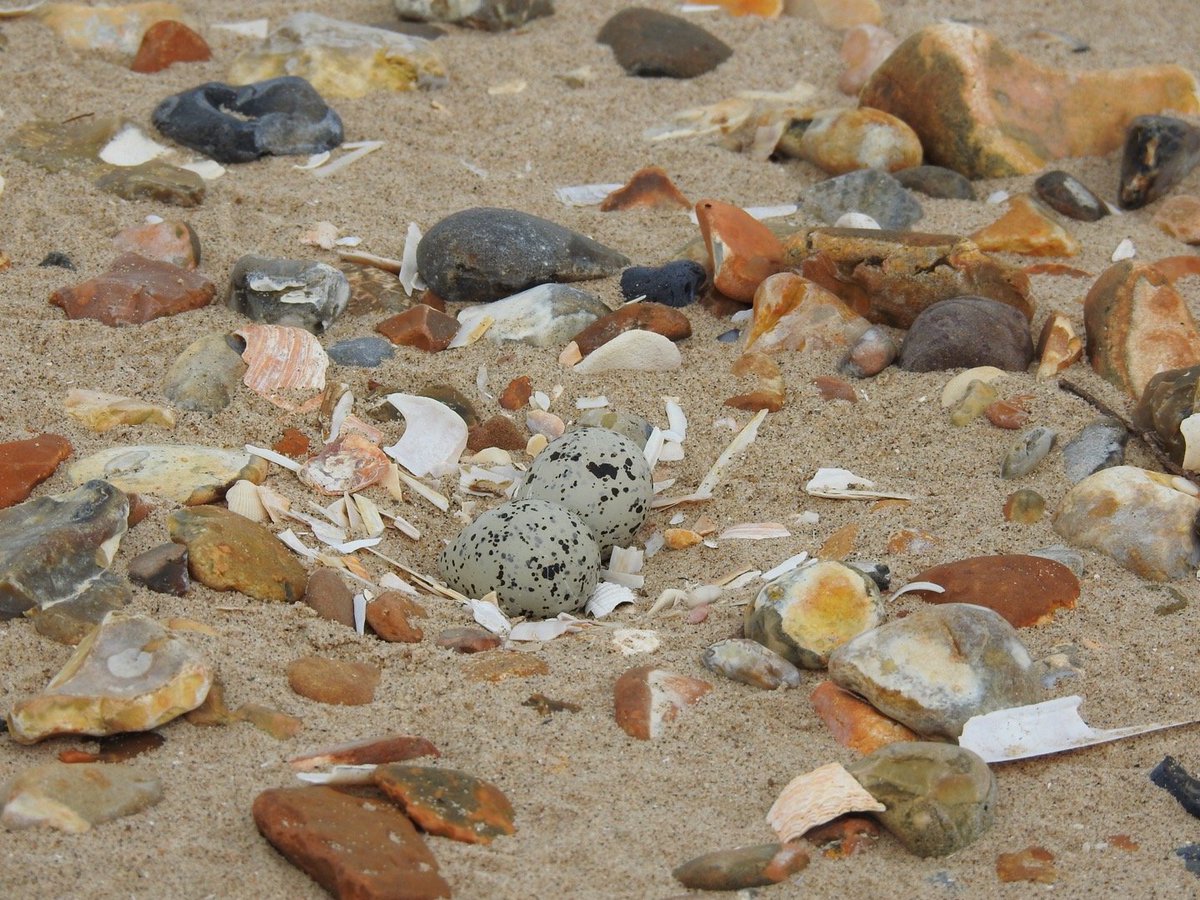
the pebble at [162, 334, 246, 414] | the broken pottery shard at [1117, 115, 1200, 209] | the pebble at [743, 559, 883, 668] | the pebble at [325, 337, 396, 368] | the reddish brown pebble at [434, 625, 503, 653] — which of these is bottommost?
the pebble at [325, 337, 396, 368]

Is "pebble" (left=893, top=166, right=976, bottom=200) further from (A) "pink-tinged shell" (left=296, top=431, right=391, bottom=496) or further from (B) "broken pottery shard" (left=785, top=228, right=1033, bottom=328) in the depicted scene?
(A) "pink-tinged shell" (left=296, top=431, right=391, bottom=496)

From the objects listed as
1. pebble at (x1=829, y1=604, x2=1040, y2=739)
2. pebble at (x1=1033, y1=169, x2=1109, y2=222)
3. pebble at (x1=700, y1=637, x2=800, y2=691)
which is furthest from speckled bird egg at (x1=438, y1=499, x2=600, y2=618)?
pebble at (x1=1033, y1=169, x2=1109, y2=222)

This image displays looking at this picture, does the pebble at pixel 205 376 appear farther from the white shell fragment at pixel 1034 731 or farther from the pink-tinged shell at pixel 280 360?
the white shell fragment at pixel 1034 731

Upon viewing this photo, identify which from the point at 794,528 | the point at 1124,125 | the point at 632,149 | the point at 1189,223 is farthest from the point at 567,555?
the point at 1124,125

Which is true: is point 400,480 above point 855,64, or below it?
below

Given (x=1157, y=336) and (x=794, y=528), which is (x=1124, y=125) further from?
(x=794, y=528)

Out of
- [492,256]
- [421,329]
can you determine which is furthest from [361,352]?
[492,256]

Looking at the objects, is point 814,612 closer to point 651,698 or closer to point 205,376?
point 651,698
